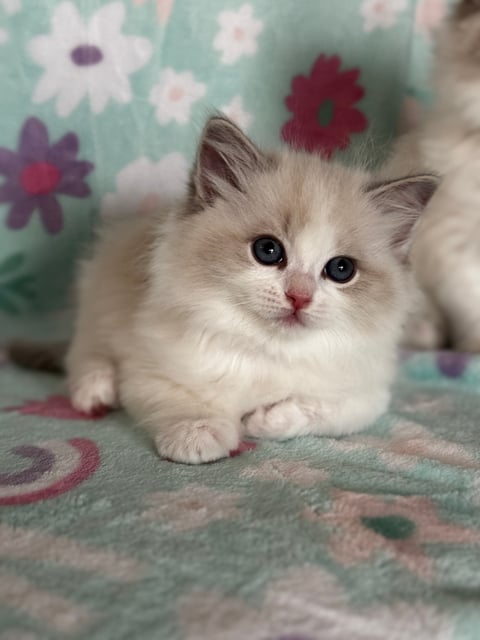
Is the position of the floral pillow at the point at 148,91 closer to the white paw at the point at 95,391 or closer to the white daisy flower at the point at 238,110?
the white daisy flower at the point at 238,110

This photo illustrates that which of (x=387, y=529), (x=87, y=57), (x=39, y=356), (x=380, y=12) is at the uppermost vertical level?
(x=380, y=12)

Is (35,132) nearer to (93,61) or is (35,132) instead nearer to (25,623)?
(93,61)

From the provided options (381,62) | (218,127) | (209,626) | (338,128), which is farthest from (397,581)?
(381,62)

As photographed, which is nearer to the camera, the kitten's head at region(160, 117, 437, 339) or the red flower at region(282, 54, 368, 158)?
the kitten's head at region(160, 117, 437, 339)

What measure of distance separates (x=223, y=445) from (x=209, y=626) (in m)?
0.42

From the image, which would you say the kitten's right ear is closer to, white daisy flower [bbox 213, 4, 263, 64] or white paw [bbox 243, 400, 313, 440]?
white daisy flower [bbox 213, 4, 263, 64]

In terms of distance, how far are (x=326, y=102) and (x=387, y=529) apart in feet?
4.86

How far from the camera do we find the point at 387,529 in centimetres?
96

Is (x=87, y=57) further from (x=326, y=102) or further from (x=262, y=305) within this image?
(x=262, y=305)

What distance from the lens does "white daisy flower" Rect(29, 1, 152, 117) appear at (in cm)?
191

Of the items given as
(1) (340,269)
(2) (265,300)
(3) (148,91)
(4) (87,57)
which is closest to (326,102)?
(3) (148,91)

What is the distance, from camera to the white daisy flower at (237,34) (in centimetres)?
201

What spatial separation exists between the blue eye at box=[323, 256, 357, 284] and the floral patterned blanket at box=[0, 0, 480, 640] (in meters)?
0.29

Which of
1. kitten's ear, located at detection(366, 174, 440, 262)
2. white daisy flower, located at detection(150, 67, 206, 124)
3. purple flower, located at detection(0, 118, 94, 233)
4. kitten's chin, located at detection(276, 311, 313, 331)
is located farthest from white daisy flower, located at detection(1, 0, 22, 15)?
kitten's chin, located at detection(276, 311, 313, 331)
